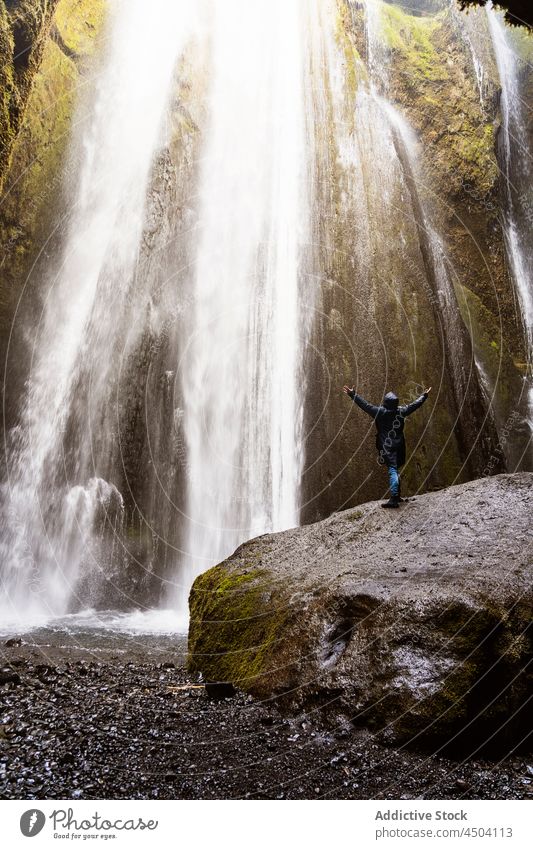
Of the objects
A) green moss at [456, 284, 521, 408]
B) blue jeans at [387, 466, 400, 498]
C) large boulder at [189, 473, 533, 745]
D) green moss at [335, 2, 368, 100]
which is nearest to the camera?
large boulder at [189, 473, 533, 745]

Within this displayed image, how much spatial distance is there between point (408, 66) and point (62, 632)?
20.5 meters

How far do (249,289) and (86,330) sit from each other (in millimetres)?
4682

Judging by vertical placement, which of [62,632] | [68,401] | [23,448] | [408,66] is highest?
[408,66]

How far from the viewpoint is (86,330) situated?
14.8m

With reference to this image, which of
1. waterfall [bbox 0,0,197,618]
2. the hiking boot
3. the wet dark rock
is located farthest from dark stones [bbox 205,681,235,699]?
waterfall [bbox 0,0,197,618]

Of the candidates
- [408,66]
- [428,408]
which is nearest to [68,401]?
[428,408]

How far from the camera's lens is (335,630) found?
4469mm

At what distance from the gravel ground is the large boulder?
20 centimetres

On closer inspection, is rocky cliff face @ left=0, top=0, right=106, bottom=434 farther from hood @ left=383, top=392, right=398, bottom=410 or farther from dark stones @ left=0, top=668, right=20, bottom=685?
hood @ left=383, top=392, right=398, bottom=410

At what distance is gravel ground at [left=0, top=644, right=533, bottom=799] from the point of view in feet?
10.3

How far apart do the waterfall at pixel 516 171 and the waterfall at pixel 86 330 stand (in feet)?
37.0

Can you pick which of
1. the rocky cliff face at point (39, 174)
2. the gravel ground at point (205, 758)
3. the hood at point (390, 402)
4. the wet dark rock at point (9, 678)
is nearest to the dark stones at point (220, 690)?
the gravel ground at point (205, 758)

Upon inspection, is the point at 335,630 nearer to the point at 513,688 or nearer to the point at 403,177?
the point at 513,688

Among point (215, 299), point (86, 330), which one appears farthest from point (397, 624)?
point (215, 299)
